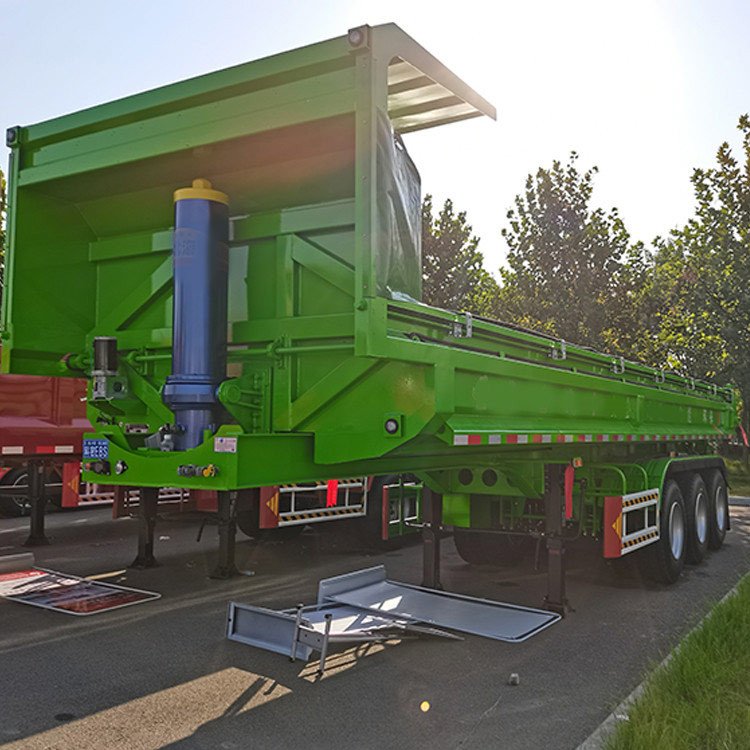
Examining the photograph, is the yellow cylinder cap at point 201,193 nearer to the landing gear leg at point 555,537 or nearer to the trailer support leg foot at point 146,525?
the landing gear leg at point 555,537

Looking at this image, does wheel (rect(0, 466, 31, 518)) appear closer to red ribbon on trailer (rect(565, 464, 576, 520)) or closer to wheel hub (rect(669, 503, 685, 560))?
red ribbon on trailer (rect(565, 464, 576, 520))

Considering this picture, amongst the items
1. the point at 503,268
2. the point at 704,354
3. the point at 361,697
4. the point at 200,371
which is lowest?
the point at 361,697

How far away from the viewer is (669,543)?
24.1 feet

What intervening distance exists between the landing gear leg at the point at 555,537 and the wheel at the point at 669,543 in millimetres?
1517

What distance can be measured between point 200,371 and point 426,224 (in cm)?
1914

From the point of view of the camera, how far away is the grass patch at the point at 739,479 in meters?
18.2

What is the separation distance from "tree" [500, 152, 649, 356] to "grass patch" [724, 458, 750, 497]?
4314mm

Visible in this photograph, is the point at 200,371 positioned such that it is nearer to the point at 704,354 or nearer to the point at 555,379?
the point at 555,379

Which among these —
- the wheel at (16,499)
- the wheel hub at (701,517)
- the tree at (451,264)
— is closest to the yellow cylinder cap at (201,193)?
the wheel hub at (701,517)

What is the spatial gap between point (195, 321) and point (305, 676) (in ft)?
7.09

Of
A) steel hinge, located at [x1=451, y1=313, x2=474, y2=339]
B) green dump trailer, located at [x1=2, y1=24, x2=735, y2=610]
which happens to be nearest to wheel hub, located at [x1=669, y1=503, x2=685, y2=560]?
green dump trailer, located at [x1=2, y1=24, x2=735, y2=610]

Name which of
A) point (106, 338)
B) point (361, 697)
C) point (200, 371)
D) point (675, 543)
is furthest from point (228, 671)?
point (675, 543)

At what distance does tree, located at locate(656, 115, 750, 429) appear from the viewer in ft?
68.3

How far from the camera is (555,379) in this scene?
5.79 metres
